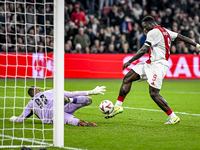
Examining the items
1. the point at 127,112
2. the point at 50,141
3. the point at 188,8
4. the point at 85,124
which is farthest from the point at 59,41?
the point at 188,8

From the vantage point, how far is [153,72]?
714 cm

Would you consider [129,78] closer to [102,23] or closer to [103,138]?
[103,138]

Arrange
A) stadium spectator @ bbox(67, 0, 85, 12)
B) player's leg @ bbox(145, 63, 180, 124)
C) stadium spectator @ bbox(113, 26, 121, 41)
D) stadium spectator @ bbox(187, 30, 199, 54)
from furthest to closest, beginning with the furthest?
stadium spectator @ bbox(67, 0, 85, 12)
stadium spectator @ bbox(113, 26, 121, 41)
stadium spectator @ bbox(187, 30, 199, 54)
player's leg @ bbox(145, 63, 180, 124)

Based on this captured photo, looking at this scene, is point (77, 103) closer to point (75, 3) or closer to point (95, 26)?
point (95, 26)

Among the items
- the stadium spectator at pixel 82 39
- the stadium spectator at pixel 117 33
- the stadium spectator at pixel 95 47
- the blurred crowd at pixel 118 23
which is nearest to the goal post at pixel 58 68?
the blurred crowd at pixel 118 23

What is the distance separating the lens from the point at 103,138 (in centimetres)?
569

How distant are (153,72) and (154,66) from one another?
0.13m

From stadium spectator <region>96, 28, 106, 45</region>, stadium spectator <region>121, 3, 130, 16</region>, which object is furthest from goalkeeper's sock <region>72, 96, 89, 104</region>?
stadium spectator <region>121, 3, 130, 16</region>

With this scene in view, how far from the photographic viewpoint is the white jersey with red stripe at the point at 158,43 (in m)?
7.10

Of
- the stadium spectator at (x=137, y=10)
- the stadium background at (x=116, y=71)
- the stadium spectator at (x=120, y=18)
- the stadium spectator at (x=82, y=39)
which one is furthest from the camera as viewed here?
the stadium spectator at (x=137, y=10)

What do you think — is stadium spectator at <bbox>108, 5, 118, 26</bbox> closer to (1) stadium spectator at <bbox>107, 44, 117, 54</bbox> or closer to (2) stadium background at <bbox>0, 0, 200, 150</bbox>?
(2) stadium background at <bbox>0, 0, 200, 150</bbox>

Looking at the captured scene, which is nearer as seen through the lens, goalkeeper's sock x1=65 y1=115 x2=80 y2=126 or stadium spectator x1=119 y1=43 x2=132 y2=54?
goalkeeper's sock x1=65 y1=115 x2=80 y2=126

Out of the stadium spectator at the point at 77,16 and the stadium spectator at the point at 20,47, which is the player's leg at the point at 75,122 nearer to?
the stadium spectator at the point at 20,47

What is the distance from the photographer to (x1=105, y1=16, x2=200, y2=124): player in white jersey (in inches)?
279
